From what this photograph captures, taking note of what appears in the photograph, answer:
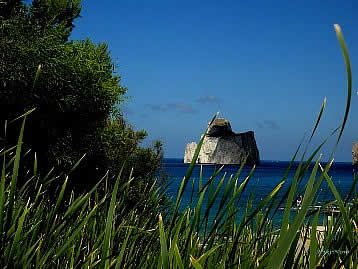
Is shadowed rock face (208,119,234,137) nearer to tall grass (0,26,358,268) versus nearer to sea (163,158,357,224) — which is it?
sea (163,158,357,224)

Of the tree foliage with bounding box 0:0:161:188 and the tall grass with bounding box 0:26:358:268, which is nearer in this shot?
the tall grass with bounding box 0:26:358:268

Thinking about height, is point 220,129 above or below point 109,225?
above

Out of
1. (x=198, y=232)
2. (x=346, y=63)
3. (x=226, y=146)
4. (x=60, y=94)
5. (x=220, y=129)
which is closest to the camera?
(x=346, y=63)

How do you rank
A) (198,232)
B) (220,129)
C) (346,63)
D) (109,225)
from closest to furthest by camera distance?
1. (346,63)
2. (109,225)
3. (198,232)
4. (220,129)

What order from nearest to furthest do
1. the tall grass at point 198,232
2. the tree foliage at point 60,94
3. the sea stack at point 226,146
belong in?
the tall grass at point 198,232 → the tree foliage at point 60,94 → the sea stack at point 226,146

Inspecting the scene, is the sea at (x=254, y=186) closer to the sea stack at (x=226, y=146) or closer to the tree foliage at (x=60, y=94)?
the tree foliage at (x=60, y=94)

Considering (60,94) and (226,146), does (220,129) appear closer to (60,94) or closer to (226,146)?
(226,146)

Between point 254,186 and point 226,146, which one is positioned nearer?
point 254,186

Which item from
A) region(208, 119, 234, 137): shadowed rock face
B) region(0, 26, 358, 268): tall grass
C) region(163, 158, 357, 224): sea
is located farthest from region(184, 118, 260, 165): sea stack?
region(0, 26, 358, 268): tall grass

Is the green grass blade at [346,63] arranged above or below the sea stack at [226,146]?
below

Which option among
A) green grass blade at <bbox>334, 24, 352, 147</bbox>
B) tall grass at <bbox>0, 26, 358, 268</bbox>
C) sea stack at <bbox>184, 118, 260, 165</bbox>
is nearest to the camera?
green grass blade at <bbox>334, 24, 352, 147</bbox>

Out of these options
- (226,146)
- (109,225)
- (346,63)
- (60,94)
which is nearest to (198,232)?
(109,225)

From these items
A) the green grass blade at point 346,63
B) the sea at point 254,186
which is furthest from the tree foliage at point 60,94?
the green grass blade at point 346,63

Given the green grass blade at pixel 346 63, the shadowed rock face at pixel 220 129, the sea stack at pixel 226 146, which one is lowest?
the green grass blade at pixel 346 63
